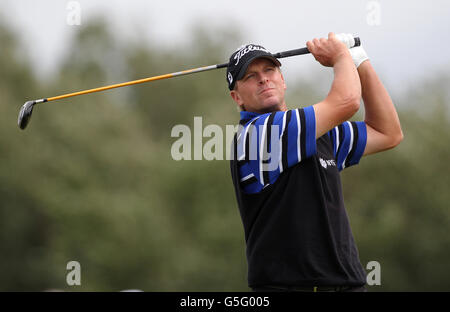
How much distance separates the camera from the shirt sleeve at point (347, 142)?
3.43 metres

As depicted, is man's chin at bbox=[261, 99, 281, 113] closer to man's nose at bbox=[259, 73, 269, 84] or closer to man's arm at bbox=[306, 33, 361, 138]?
man's nose at bbox=[259, 73, 269, 84]

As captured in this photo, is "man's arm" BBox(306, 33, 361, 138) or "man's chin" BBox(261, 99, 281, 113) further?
"man's chin" BBox(261, 99, 281, 113)

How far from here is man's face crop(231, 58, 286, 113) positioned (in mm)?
3375

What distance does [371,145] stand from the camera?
358 cm

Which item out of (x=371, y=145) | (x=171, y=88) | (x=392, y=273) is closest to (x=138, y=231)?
(x=392, y=273)

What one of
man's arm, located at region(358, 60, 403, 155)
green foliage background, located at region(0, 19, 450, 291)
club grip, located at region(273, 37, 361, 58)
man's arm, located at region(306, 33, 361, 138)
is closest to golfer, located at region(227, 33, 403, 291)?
man's arm, located at region(306, 33, 361, 138)

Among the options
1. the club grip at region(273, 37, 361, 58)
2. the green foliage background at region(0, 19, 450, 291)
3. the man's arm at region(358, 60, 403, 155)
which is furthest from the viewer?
the green foliage background at region(0, 19, 450, 291)

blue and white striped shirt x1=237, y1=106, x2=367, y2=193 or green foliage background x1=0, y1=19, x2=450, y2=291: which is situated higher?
green foliage background x1=0, y1=19, x2=450, y2=291
